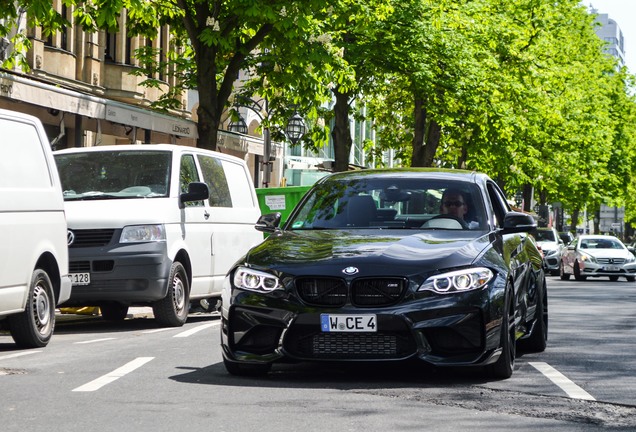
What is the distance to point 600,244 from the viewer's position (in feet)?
142

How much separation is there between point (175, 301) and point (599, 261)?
2777cm

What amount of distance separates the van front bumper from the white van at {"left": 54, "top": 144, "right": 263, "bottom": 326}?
0.01m

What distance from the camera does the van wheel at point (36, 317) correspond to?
40.9 ft

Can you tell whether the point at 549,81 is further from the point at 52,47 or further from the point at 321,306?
the point at 321,306

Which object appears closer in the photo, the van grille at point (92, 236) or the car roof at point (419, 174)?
the car roof at point (419, 174)

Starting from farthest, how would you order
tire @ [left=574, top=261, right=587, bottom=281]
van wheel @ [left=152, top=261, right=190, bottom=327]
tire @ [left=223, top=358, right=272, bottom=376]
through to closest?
tire @ [left=574, top=261, right=587, bottom=281], van wheel @ [left=152, top=261, right=190, bottom=327], tire @ [left=223, top=358, right=272, bottom=376]

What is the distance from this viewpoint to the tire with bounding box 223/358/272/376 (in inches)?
382

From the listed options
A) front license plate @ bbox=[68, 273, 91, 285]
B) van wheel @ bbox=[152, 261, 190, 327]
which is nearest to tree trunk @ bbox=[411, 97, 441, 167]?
van wheel @ bbox=[152, 261, 190, 327]

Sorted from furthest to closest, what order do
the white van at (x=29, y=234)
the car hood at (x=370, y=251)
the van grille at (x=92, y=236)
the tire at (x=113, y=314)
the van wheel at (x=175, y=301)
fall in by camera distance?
the tire at (x=113, y=314), the van wheel at (x=175, y=301), the van grille at (x=92, y=236), the white van at (x=29, y=234), the car hood at (x=370, y=251)

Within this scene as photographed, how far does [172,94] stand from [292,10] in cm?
756

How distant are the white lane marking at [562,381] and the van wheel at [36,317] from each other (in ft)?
14.7

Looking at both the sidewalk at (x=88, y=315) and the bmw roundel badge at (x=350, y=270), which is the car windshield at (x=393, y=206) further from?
the sidewalk at (x=88, y=315)

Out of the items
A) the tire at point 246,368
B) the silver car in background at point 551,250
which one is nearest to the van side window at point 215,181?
the tire at point 246,368

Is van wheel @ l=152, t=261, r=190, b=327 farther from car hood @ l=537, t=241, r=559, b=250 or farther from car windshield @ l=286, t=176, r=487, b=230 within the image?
car hood @ l=537, t=241, r=559, b=250
